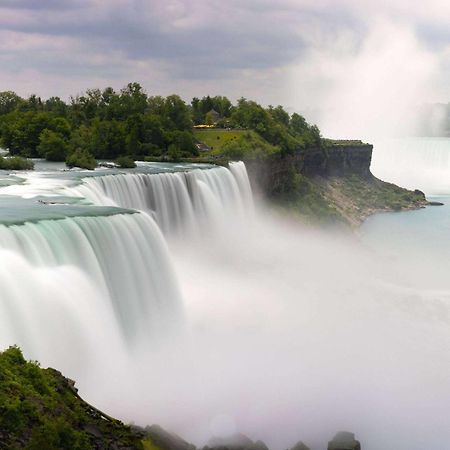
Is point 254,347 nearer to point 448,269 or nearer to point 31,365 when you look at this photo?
point 31,365

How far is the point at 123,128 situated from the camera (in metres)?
61.6

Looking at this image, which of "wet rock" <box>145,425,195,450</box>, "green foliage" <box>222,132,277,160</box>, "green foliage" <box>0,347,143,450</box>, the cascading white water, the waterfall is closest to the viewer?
"green foliage" <box>0,347,143,450</box>

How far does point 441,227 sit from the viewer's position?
219ft

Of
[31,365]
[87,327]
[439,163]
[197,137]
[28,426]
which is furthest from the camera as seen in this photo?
[439,163]

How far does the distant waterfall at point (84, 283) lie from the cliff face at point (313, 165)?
121 ft

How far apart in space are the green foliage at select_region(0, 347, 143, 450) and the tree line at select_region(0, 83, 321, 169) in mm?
35790

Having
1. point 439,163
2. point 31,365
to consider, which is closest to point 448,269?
point 31,365

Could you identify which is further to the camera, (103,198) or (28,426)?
(103,198)

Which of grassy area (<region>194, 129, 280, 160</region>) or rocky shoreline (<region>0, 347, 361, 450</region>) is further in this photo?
grassy area (<region>194, 129, 280, 160</region>)

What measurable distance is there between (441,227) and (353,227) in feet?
30.1

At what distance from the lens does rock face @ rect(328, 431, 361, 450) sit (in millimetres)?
17094

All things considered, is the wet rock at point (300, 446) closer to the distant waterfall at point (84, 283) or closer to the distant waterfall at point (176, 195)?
the distant waterfall at point (84, 283)

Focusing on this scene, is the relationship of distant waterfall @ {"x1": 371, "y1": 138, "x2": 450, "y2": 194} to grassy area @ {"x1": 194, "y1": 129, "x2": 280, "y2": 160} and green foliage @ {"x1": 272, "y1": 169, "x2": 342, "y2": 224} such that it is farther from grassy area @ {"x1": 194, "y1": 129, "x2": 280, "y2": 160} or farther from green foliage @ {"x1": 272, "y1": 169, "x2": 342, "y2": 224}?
grassy area @ {"x1": 194, "y1": 129, "x2": 280, "y2": 160}

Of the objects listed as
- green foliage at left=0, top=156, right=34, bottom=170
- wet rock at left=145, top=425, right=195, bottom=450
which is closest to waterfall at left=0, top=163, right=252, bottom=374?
wet rock at left=145, top=425, right=195, bottom=450
